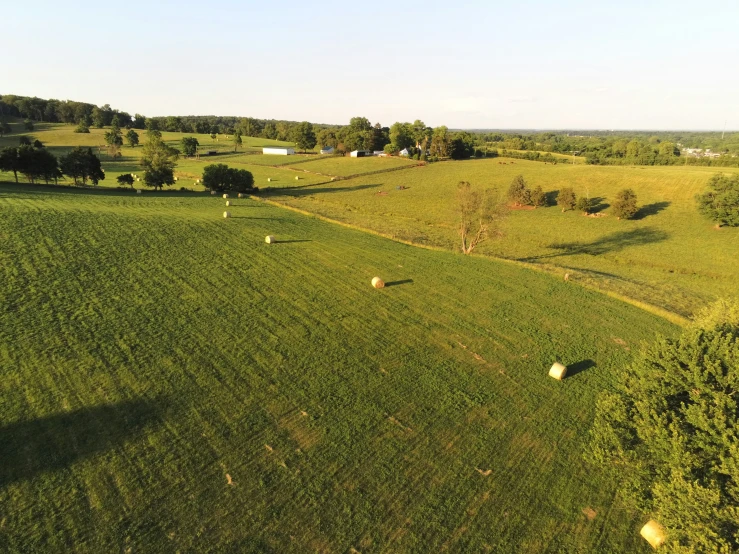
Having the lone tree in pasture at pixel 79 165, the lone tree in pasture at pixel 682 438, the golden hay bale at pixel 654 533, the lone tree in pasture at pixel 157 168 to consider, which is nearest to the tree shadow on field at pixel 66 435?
the lone tree in pasture at pixel 682 438

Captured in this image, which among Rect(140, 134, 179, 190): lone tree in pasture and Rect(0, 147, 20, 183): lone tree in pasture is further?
Rect(140, 134, 179, 190): lone tree in pasture

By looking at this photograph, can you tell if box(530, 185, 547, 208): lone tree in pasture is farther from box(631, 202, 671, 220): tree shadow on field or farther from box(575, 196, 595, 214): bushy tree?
box(631, 202, 671, 220): tree shadow on field

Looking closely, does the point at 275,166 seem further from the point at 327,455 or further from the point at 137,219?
the point at 327,455

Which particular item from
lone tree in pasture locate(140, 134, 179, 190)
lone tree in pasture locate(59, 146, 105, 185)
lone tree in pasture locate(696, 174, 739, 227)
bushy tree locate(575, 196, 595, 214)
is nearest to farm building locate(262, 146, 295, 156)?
lone tree in pasture locate(140, 134, 179, 190)

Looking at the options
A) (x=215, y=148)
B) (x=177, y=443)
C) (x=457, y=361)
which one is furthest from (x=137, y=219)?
(x=215, y=148)

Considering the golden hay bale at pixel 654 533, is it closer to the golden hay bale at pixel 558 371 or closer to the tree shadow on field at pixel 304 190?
the golden hay bale at pixel 558 371
